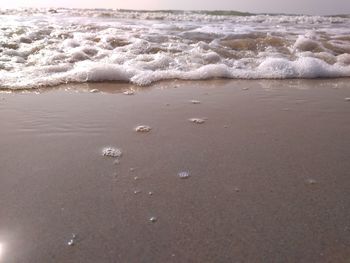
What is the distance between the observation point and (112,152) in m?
2.41

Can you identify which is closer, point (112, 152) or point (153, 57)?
point (112, 152)

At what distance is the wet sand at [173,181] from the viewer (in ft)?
5.24

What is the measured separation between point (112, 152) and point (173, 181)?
0.51 metres

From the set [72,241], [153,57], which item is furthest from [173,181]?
[153,57]

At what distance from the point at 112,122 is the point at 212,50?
10.2ft

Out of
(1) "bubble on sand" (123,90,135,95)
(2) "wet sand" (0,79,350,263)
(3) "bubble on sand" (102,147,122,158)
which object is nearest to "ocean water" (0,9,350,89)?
(1) "bubble on sand" (123,90,135,95)

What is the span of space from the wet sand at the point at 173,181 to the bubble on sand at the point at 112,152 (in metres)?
0.03

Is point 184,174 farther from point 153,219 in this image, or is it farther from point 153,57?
point 153,57

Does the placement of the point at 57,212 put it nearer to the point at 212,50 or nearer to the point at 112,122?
the point at 112,122

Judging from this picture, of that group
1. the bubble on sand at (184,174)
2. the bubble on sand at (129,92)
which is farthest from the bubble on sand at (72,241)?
the bubble on sand at (129,92)

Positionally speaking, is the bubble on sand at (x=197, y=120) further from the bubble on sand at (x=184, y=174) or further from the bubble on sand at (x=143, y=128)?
the bubble on sand at (x=184, y=174)

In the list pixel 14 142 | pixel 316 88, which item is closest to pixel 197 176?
pixel 14 142

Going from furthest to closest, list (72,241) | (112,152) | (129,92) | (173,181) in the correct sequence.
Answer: (129,92), (112,152), (173,181), (72,241)

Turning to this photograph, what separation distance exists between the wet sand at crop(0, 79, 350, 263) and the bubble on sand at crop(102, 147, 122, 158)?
32 mm
